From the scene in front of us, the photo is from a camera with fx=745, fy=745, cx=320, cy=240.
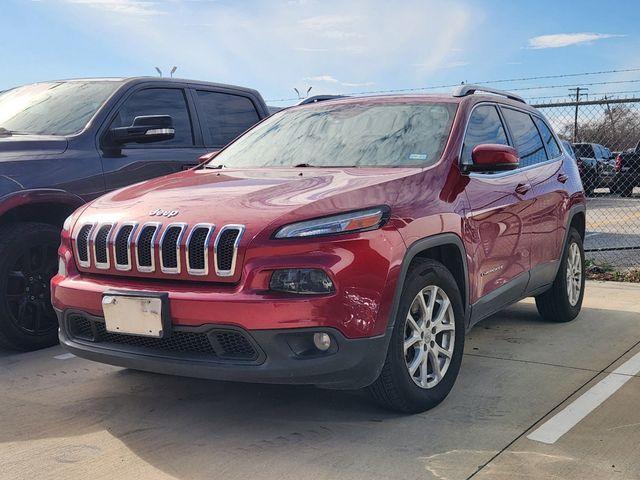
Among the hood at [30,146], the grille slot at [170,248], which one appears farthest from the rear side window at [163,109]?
the grille slot at [170,248]

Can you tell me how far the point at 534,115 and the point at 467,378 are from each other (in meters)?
2.38

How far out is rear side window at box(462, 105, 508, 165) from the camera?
167 inches

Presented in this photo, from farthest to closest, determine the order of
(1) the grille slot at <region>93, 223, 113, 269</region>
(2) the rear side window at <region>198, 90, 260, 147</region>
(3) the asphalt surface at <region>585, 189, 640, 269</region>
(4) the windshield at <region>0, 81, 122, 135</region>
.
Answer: (3) the asphalt surface at <region>585, 189, 640, 269</region> → (2) the rear side window at <region>198, 90, 260, 147</region> → (4) the windshield at <region>0, 81, 122, 135</region> → (1) the grille slot at <region>93, 223, 113, 269</region>

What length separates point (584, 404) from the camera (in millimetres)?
3811

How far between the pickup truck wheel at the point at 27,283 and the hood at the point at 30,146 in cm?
47

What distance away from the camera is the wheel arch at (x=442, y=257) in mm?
3373

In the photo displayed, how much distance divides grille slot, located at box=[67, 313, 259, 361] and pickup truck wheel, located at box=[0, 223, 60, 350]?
1.49 m

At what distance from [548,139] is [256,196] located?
10.00ft

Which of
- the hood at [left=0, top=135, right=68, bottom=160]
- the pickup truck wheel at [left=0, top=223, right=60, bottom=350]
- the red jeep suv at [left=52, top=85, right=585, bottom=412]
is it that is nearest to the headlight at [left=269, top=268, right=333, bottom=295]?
the red jeep suv at [left=52, top=85, right=585, bottom=412]

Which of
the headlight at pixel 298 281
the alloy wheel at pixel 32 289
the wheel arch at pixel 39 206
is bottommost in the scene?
the alloy wheel at pixel 32 289

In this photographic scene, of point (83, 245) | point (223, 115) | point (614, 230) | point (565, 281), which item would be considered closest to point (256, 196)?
point (83, 245)

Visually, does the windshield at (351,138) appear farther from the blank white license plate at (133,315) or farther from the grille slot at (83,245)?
the blank white license plate at (133,315)

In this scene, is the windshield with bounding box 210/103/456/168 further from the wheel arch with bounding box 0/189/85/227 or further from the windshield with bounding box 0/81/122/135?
the windshield with bounding box 0/81/122/135

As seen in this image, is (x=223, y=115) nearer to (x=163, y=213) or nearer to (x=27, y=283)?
(x=27, y=283)
